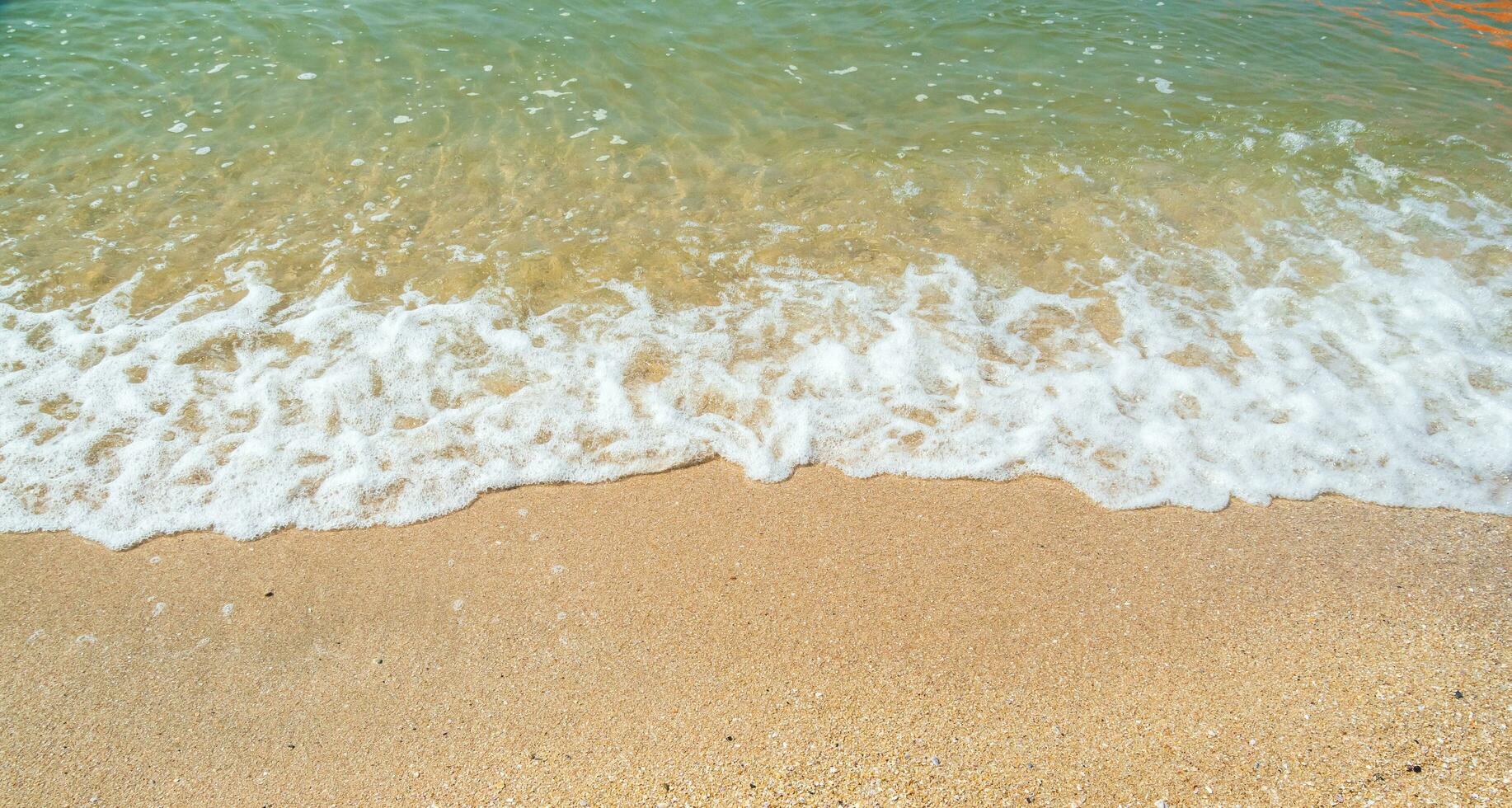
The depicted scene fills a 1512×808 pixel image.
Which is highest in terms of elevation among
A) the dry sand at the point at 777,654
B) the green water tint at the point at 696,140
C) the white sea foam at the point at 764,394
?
the green water tint at the point at 696,140

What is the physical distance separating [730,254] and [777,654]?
3052 millimetres

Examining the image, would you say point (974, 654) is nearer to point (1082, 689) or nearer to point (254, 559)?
point (1082, 689)

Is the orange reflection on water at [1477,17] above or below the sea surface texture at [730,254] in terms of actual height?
above

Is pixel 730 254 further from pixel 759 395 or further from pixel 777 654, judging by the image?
A: pixel 777 654

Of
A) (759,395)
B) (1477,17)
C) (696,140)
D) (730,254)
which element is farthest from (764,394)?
(1477,17)

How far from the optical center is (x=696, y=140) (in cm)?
683

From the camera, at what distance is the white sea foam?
12.8ft

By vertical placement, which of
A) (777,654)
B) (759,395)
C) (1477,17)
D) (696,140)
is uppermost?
(1477,17)

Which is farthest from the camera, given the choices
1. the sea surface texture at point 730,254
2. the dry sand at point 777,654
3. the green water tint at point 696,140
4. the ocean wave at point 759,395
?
the green water tint at point 696,140

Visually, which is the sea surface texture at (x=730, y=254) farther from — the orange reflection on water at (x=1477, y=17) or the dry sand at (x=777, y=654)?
the dry sand at (x=777, y=654)

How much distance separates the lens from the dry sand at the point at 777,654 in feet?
8.90

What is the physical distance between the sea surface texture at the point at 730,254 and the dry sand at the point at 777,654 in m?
0.27

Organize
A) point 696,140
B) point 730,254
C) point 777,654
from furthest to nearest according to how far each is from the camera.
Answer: point 696,140, point 730,254, point 777,654

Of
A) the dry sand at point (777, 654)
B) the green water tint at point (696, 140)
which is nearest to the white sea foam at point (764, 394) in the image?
the dry sand at point (777, 654)
